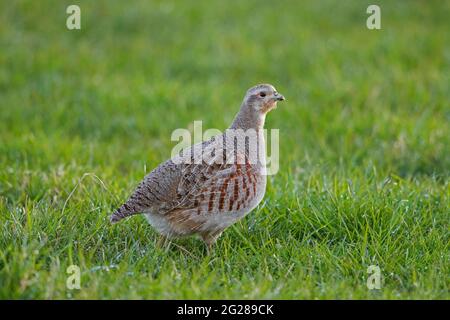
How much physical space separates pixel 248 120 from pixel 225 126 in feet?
10.4

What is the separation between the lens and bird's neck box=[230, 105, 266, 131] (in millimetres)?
4988

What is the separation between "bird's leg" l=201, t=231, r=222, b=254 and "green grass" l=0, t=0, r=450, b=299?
6 cm

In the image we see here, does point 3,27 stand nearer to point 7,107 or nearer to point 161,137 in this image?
point 7,107

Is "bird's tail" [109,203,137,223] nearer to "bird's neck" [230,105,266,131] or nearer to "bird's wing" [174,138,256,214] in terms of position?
"bird's wing" [174,138,256,214]

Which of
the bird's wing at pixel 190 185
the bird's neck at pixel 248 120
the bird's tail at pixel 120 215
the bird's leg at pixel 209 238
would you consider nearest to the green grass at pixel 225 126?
the bird's leg at pixel 209 238

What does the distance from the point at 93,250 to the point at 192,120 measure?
13.8 ft

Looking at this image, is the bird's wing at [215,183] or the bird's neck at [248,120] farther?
the bird's neck at [248,120]

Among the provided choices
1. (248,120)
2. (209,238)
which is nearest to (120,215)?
(209,238)

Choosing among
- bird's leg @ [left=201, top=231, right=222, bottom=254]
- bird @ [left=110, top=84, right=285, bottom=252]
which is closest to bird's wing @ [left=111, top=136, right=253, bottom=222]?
bird @ [left=110, top=84, right=285, bottom=252]

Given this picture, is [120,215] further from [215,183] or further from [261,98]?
[261,98]

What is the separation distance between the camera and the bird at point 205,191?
15.2 ft

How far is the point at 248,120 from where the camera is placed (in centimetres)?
500

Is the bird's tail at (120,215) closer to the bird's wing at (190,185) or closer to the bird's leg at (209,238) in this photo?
the bird's wing at (190,185)

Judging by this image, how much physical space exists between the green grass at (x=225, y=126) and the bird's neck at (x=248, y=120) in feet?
2.20
